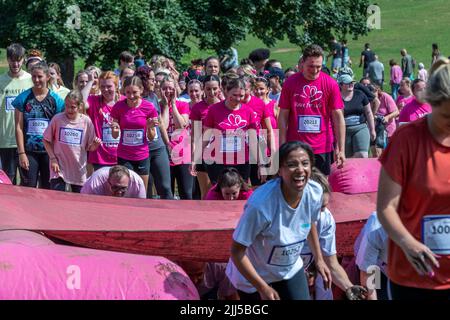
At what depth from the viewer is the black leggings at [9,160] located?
10.5m

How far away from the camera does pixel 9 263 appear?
547cm

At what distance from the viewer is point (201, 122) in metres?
9.91

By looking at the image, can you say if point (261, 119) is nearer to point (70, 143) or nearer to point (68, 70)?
point (70, 143)

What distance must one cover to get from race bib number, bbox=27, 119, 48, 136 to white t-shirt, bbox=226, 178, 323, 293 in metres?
4.53

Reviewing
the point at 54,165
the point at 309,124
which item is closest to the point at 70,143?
the point at 54,165

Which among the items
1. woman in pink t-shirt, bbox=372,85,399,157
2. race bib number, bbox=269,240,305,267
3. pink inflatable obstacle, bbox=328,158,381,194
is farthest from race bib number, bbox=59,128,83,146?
woman in pink t-shirt, bbox=372,85,399,157

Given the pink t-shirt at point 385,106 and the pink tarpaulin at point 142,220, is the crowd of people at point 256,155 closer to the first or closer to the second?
the pink tarpaulin at point 142,220

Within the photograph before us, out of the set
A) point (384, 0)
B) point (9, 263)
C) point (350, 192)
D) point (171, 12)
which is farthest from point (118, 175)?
point (384, 0)

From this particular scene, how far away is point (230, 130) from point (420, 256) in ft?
17.4

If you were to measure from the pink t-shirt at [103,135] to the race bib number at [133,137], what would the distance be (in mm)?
291

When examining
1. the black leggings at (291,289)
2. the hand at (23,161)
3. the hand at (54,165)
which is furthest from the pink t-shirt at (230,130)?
the black leggings at (291,289)

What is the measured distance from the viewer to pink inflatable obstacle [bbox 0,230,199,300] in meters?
5.36

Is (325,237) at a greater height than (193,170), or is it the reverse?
(193,170)

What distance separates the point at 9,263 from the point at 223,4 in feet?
51.7
